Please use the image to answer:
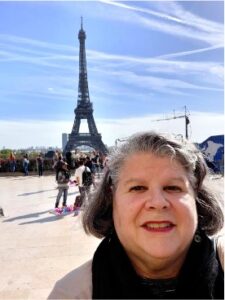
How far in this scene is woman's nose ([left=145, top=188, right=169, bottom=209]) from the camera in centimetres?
150

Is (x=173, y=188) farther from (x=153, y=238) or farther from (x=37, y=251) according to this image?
(x=37, y=251)

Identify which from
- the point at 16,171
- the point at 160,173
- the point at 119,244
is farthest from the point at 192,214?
the point at 16,171

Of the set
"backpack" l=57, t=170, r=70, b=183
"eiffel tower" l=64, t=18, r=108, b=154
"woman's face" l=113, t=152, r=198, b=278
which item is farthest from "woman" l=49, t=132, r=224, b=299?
"eiffel tower" l=64, t=18, r=108, b=154

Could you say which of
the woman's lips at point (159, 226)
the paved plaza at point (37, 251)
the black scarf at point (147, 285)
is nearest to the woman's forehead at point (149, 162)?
the woman's lips at point (159, 226)

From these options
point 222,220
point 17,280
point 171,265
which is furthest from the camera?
point 17,280

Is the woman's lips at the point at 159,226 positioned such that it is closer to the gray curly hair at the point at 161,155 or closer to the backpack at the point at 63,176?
the gray curly hair at the point at 161,155

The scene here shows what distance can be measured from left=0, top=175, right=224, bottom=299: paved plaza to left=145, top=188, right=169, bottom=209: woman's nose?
47cm

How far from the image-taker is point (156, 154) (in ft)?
5.21

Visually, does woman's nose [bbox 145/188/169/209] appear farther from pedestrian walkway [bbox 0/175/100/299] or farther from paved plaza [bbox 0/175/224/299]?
pedestrian walkway [bbox 0/175/100/299]

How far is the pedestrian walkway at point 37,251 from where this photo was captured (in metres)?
4.80

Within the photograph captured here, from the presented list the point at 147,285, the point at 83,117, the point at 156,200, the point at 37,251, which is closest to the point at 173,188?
the point at 156,200

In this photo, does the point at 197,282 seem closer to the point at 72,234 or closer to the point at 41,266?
the point at 41,266

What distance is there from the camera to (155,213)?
1.51 m

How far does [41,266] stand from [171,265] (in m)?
4.18
